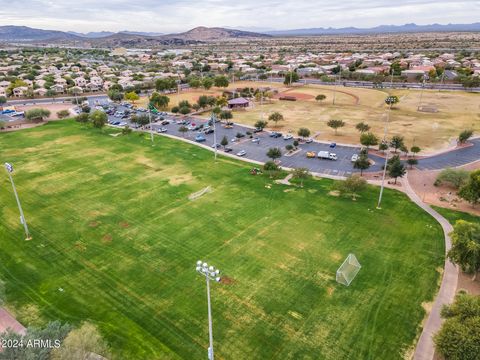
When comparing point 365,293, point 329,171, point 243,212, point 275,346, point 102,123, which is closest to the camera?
point 275,346

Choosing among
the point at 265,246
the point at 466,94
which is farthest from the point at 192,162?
the point at 466,94

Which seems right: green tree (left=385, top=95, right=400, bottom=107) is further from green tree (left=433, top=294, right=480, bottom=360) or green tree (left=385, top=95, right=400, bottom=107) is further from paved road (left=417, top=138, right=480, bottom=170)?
green tree (left=433, top=294, right=480, bottom=360)

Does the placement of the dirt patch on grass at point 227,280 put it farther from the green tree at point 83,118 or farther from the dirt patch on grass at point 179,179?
the green tree at point 83,118

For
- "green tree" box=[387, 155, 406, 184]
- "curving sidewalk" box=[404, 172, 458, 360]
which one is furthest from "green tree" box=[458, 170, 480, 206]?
"green tree" box=[387, 155, 406, 184]

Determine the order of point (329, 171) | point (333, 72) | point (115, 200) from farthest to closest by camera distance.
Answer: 1. point (333, 72)
2. point (329, 171)
3. point (115, 200)

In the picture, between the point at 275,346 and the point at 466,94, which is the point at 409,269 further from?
the point at 466,94

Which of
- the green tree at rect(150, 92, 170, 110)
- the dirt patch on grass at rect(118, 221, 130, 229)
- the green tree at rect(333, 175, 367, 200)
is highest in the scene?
the green tree at rect(150, 92, 170, 110)
